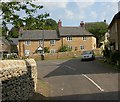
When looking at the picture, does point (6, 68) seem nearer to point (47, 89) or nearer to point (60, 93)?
point (60, 93)

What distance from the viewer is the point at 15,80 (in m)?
14.1

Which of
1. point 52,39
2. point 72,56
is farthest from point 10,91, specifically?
point 52,39

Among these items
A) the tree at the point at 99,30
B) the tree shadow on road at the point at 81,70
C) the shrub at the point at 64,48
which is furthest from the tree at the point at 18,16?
the tree at the point at 99,30

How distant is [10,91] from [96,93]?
6308 millimetres

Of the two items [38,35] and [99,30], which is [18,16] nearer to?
[38,35]

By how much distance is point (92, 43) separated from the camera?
89250 mm

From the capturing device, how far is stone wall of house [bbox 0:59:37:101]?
1250 cm

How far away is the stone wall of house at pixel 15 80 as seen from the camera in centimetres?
1250

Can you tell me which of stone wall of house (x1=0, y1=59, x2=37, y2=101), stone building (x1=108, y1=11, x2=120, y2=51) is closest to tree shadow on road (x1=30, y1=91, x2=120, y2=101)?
stone wall of house (x1=0, y1=59, x2=37, y2=101)

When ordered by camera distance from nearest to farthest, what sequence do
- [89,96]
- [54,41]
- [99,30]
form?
[89,96]
[54,41]
[99,30]

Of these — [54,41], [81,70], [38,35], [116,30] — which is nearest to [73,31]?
[54,41]

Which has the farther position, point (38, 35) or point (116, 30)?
point (38, 35)

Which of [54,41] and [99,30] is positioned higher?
[99,30]

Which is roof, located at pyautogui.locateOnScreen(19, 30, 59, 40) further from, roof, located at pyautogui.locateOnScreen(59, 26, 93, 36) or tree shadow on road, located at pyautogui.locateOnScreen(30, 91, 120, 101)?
tree shadow on road, located at pyautogui.locateOnScreen(30, 91, 120, 101)
